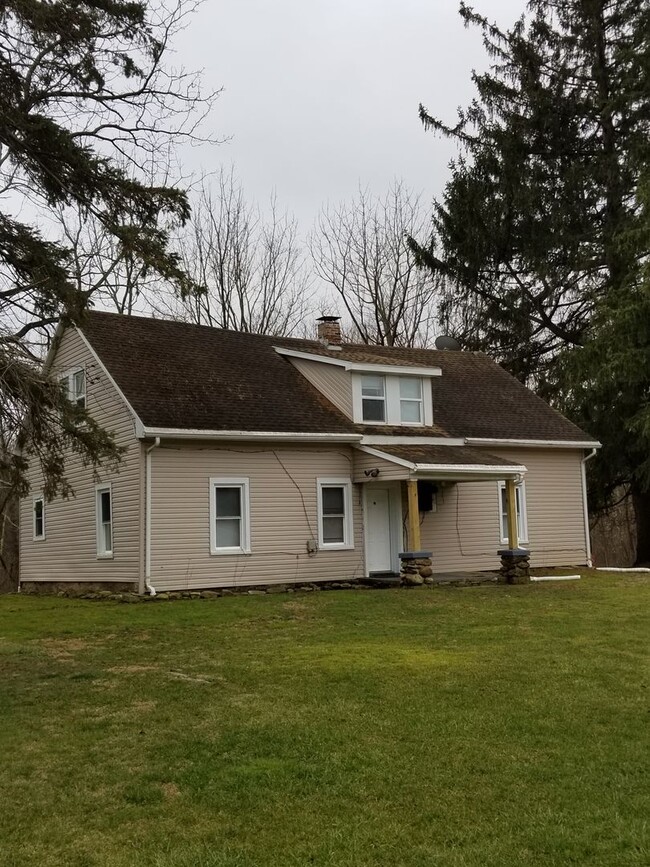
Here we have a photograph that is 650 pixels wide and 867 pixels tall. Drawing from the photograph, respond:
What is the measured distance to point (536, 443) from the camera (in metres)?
22.0

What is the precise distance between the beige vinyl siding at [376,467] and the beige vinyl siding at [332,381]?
117cm

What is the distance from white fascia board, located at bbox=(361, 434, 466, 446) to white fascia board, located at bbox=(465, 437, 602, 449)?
Answer: 1.67 ft

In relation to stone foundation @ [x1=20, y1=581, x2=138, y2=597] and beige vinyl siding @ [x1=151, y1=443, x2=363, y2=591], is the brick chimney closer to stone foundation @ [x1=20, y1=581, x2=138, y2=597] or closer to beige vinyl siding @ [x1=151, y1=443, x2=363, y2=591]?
beige vinyl siding @ [x1=151, y1=443, x2=363, y2=591]

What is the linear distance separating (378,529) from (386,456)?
218 cm

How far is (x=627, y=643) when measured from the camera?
10195 millimetres

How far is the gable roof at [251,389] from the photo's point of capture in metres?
17.6

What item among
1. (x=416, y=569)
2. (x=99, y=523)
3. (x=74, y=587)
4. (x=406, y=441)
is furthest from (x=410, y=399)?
(x=74, y=587)

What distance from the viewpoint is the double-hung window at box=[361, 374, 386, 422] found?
2012cm

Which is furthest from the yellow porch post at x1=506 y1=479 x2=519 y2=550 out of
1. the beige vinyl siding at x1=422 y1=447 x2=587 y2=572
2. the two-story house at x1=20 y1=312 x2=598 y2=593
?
the beige vinyl siding at x1=422 y1=447 x2=587 y2=572

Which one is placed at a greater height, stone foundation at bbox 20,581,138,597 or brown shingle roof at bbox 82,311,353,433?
brown shingle roof at bbox 82,311,353,433

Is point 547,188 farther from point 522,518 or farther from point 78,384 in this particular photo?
point 78,384

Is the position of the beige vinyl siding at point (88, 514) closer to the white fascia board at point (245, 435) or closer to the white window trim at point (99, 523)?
the white window trim at point (99, 523)

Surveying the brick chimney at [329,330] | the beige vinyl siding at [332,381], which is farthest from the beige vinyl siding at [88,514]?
the brick chimney at [329,330]

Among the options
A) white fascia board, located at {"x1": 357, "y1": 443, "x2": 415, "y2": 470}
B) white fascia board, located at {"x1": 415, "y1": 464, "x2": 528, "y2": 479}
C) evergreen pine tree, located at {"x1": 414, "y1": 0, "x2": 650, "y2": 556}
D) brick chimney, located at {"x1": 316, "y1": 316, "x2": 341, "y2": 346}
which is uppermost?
evergreen pine tree, located at {"x1": 414, "y1": 0, "x2": 650, "y2": 556}
